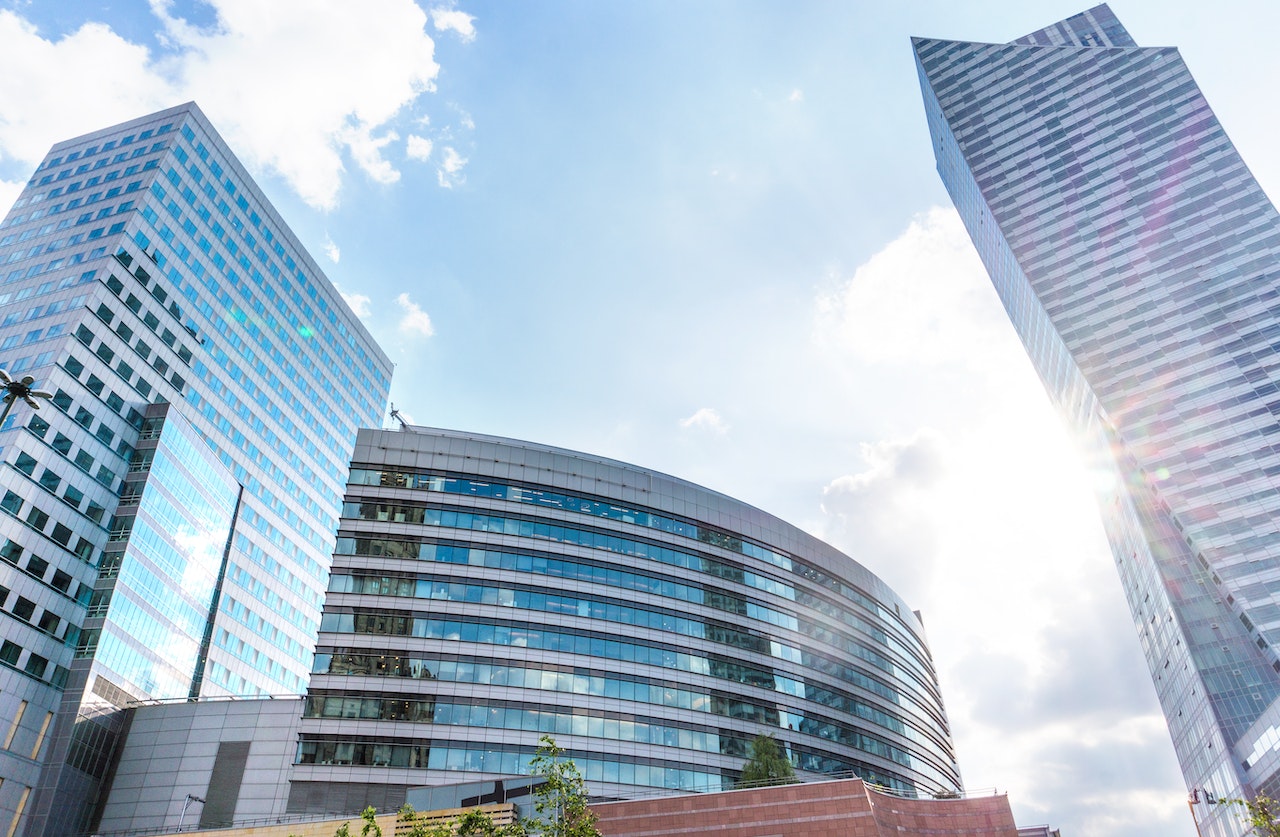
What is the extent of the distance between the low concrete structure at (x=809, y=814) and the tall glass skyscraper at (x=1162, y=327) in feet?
192

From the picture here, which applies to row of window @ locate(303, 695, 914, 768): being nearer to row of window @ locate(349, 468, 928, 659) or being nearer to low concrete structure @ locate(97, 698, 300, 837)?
low concrete structure @ locate(97, 698, 300, 837)

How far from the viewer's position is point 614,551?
84.6m

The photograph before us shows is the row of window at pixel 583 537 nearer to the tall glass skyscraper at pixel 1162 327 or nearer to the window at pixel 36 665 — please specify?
the window at pixel 36 665

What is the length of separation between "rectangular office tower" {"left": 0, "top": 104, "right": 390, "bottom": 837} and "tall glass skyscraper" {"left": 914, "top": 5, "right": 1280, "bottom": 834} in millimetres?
126196

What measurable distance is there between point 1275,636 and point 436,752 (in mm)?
104194

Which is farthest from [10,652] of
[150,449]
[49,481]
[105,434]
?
[150,449]

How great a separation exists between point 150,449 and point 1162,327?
153564 mm

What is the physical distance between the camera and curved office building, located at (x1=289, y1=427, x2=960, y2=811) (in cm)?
7000

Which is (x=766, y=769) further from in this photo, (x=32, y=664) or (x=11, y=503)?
(x=11, y=503)

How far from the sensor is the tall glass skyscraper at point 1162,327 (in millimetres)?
116125

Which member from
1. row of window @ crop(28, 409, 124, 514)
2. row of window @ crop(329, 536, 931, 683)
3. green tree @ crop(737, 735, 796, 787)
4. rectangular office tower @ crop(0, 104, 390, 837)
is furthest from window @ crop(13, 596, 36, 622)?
green tree @ crop(737, 735, 796, 787)

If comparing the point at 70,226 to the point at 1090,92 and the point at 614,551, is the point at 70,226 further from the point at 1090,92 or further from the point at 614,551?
the point at 1090,92

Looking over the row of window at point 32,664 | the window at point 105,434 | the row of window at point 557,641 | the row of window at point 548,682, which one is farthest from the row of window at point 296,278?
the row of window at point 548,682

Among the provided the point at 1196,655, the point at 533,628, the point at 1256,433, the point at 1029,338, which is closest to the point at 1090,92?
the point at 1029,338
